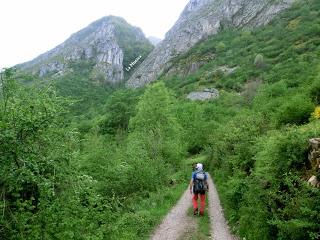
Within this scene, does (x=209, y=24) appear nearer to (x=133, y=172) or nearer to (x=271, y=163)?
(x=133, y=172)

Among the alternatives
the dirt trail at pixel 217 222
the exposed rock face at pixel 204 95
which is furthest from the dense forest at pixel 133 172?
the exposed rock face at pixel 204 95

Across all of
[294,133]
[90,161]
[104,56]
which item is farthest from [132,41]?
[294,133]

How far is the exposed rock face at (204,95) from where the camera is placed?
8765 centimetres

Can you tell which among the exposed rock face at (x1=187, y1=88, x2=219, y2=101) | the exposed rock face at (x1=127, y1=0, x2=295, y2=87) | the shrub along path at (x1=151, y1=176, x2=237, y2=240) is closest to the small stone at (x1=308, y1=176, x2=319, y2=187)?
the shrub along path at (x1=151, y1=176, x2=237, y2=240)

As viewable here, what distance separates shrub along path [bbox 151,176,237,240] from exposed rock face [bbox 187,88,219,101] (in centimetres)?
6838

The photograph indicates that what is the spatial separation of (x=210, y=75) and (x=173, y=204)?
87.9 meters

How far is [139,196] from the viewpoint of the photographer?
21.6m

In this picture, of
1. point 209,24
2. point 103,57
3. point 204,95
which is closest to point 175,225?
point 204,95

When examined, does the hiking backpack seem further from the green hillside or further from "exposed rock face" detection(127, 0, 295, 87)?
"exposed rock face" detection(127, 0, 295, 87)

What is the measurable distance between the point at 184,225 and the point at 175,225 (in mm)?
419

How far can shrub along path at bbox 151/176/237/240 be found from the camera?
14427mm

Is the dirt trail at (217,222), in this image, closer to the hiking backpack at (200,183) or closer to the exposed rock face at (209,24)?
the hiking backpack at (200,183)

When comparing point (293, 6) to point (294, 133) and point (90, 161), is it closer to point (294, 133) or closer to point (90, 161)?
point (90, 161)

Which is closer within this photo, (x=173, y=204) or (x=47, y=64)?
(x=173, y=204)
